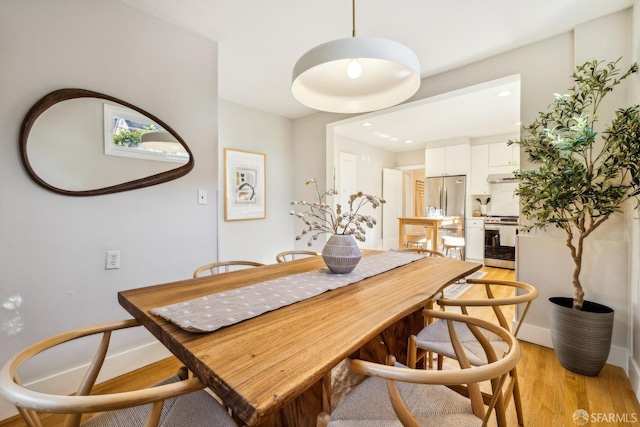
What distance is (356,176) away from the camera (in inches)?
222

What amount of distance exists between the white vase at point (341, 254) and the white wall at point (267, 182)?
7.42ft

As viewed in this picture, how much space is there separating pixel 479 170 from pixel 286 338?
5599 mm

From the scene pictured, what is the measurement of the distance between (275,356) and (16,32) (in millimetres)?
2197

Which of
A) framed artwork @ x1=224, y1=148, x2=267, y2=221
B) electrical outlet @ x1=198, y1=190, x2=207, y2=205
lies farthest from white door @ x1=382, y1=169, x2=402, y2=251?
electrical outlet @ x1=198, y1=190, x2=207, y2=205

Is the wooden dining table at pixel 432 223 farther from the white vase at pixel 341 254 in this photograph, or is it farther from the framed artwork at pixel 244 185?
the white vase at pixel 341 254

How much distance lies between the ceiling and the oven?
3.34 meters

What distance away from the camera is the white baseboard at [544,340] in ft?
6.40

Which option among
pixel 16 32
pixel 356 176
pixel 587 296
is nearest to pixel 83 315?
pixel 16 32

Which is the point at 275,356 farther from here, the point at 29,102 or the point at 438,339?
the point at 29,102

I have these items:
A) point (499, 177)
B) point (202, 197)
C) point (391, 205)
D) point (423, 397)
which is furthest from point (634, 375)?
point (391, 205)

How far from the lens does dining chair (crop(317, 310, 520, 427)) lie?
0.70m

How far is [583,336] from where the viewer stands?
1.83 metres

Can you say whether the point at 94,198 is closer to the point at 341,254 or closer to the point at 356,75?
the point at 341,254

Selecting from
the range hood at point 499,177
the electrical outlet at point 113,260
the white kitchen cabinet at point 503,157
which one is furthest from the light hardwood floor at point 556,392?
the white kitchen cabinet at point 503,157
